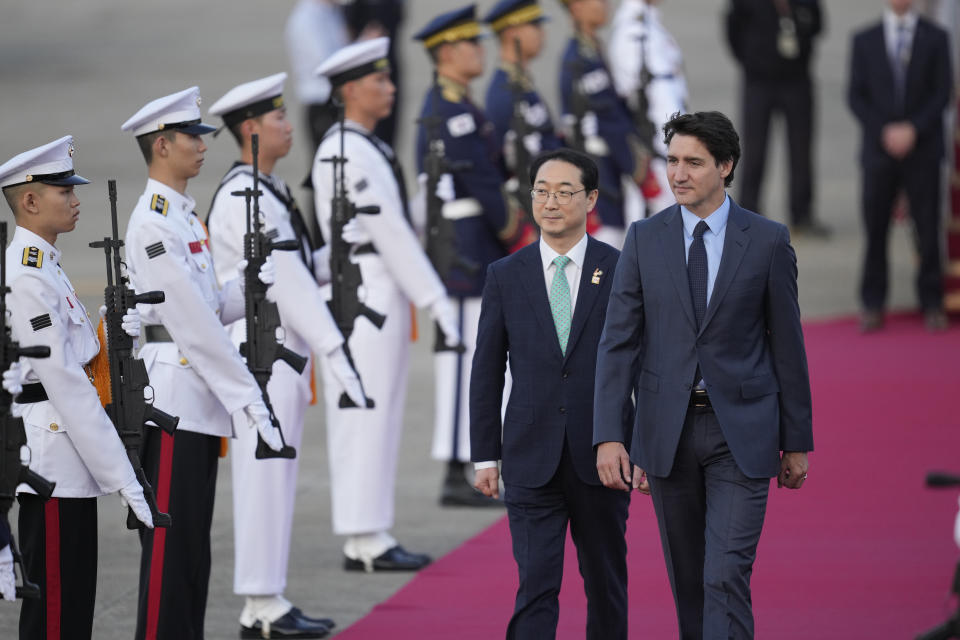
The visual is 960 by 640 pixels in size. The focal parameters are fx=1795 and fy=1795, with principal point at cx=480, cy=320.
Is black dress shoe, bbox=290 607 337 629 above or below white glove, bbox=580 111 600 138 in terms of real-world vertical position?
below

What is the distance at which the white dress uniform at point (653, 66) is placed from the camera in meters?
10.2

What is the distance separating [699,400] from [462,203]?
3.21 m

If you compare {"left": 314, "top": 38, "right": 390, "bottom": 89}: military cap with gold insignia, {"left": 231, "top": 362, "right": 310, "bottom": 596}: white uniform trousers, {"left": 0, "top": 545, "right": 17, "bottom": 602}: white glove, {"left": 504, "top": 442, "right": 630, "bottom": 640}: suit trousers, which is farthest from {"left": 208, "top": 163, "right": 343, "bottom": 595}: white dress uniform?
{"left": 0, "top": 545, "right": 17, "bottom": 602}: white glove

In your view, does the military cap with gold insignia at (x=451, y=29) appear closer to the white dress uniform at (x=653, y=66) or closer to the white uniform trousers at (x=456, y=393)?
the white uniform trousers at (x=456, y=393)

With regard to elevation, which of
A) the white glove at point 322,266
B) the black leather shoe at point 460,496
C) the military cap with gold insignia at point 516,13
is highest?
the military cap with gold insignia at point 516,13

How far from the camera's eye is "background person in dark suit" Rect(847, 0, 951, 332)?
10.8 meters

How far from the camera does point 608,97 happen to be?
9.17 meters

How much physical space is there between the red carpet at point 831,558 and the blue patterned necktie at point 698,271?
1.39 m

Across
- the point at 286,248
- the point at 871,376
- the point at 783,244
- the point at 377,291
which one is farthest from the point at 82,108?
the point at 783,244

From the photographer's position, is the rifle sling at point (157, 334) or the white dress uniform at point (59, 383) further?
the rifle sling at point (157, 334)

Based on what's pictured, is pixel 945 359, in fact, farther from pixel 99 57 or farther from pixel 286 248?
pixel 99 57

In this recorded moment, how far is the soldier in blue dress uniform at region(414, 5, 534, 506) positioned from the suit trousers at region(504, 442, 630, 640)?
2.69 meters

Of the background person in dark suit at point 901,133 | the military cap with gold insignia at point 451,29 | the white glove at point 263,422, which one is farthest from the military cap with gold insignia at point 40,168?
the background person in dark suit at point 901,133

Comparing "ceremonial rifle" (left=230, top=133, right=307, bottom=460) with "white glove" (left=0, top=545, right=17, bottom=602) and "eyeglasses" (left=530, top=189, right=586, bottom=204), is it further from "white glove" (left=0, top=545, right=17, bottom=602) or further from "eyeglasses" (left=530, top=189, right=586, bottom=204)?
"white glove" (left=0, top=545, right=17, bottom=602)
